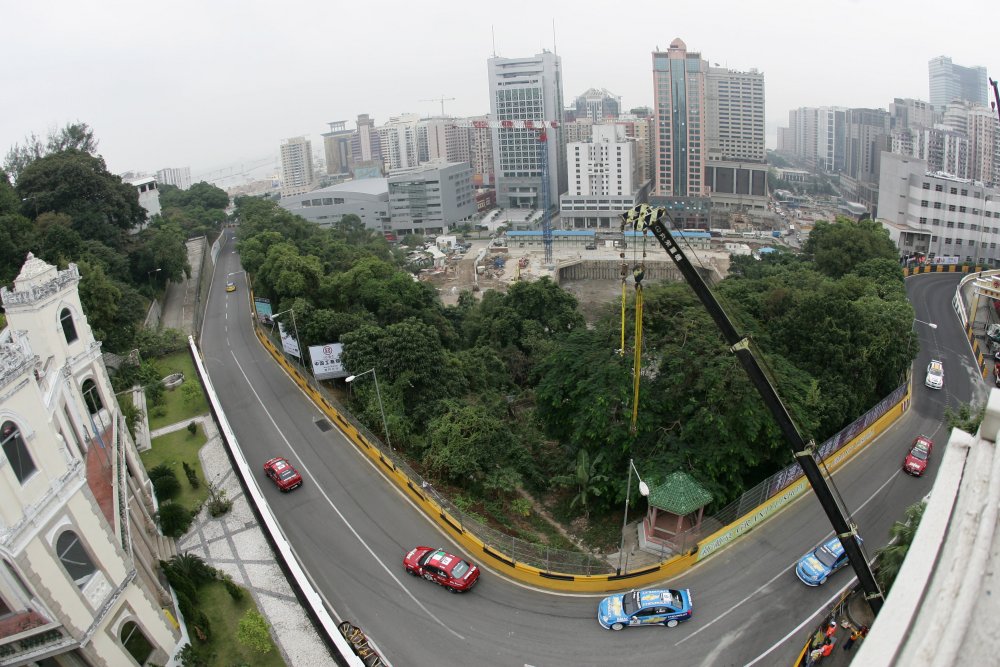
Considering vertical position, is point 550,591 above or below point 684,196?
below

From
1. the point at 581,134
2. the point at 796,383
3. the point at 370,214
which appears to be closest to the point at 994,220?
the point at 796,383

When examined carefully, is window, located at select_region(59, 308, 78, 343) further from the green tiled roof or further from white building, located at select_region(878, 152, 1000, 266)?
white building, located at select_region(878, 152, 1000, 266)

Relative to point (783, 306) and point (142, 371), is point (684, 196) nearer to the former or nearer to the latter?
point (783, 306)

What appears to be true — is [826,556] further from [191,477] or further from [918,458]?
[191,477]

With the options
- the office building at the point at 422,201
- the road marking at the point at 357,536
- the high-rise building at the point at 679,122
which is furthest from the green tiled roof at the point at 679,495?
the high-rise building at the point at 679,122

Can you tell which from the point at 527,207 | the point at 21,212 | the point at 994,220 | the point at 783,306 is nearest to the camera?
the point at 783,306

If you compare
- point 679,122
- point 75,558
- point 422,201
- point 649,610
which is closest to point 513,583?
point 649,610

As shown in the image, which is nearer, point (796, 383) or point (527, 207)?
point (796, 383)

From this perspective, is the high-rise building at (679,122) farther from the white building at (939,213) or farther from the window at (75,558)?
the window at (75,558)

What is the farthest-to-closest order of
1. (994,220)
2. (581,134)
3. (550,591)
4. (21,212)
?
(581,134), (994,220), (21,212), (550,591)

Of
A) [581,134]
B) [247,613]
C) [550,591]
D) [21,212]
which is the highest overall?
[581,134]
